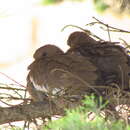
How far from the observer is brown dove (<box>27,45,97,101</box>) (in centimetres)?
105

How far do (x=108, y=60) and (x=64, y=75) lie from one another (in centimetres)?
14

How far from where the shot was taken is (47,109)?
1.04 meters

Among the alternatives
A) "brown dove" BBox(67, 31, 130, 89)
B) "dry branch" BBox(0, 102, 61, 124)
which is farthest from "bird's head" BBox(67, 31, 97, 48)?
"dry branch" BBox(0, 102, 61, 124)

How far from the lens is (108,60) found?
3.70ft

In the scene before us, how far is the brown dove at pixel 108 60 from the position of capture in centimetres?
109

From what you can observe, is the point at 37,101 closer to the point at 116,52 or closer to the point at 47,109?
the point at 47,109

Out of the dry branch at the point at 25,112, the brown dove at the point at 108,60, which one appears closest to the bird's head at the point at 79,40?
the brown dove at the point at 108,60

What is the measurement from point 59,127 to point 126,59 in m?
0.62

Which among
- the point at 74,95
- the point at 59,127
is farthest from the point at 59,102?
the point at 59,127

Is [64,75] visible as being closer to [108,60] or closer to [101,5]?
[108,60]

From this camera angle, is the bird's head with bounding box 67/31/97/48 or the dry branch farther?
the bird's head with bounding box 67/31/97/48

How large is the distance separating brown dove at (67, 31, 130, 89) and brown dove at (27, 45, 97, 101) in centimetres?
4

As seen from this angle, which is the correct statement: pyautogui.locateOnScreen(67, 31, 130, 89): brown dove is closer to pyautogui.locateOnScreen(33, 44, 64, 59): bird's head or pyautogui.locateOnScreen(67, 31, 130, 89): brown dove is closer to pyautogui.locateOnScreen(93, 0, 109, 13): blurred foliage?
pyautogui.locateOnScreen(33, 44, 64, 59): bird's head

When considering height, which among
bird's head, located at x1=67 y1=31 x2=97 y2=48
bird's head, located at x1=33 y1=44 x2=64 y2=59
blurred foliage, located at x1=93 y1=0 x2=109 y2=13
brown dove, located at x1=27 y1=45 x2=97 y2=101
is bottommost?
brown dove, located at x1=27 y1=45 x2=97 y2=101
